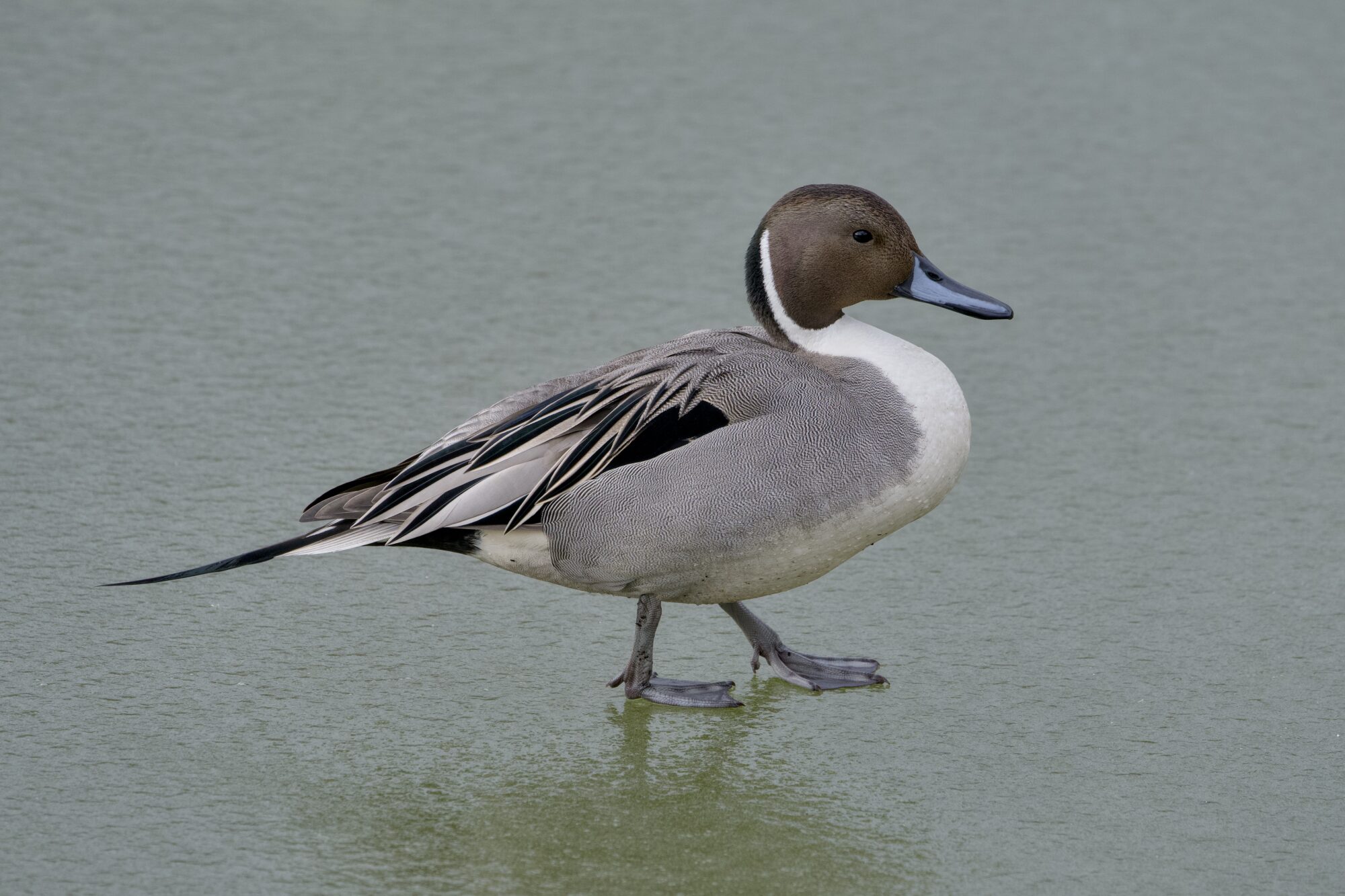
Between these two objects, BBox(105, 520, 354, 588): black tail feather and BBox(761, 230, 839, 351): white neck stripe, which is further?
BBox(761, 230, 839, 351): white neck stripe

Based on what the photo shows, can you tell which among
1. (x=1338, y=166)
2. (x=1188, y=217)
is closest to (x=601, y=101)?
(x=1188, y=217)

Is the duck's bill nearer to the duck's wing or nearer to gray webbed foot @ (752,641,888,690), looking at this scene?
the duck's wing

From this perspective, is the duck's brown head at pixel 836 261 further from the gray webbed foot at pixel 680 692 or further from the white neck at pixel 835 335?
the gray webbed foot at pixel 680 692

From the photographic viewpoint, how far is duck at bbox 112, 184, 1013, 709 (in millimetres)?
3031

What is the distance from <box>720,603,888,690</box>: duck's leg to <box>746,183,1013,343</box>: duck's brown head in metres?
0.60

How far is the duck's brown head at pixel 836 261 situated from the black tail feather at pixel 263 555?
3.09 feet

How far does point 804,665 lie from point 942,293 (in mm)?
779

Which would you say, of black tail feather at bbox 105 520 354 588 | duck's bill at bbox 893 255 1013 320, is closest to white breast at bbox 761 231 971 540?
duck's bill at bbox 893 255 1013 320

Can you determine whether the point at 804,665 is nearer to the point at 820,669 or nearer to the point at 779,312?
the point at 820,669

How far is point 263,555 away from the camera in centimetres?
303

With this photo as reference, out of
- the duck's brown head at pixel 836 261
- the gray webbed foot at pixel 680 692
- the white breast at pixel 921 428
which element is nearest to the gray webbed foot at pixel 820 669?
the gray webbed foot at pixel 680 692

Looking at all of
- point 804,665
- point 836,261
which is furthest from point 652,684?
point 836,261

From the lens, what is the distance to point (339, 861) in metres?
2.67

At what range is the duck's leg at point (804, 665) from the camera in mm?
3287
